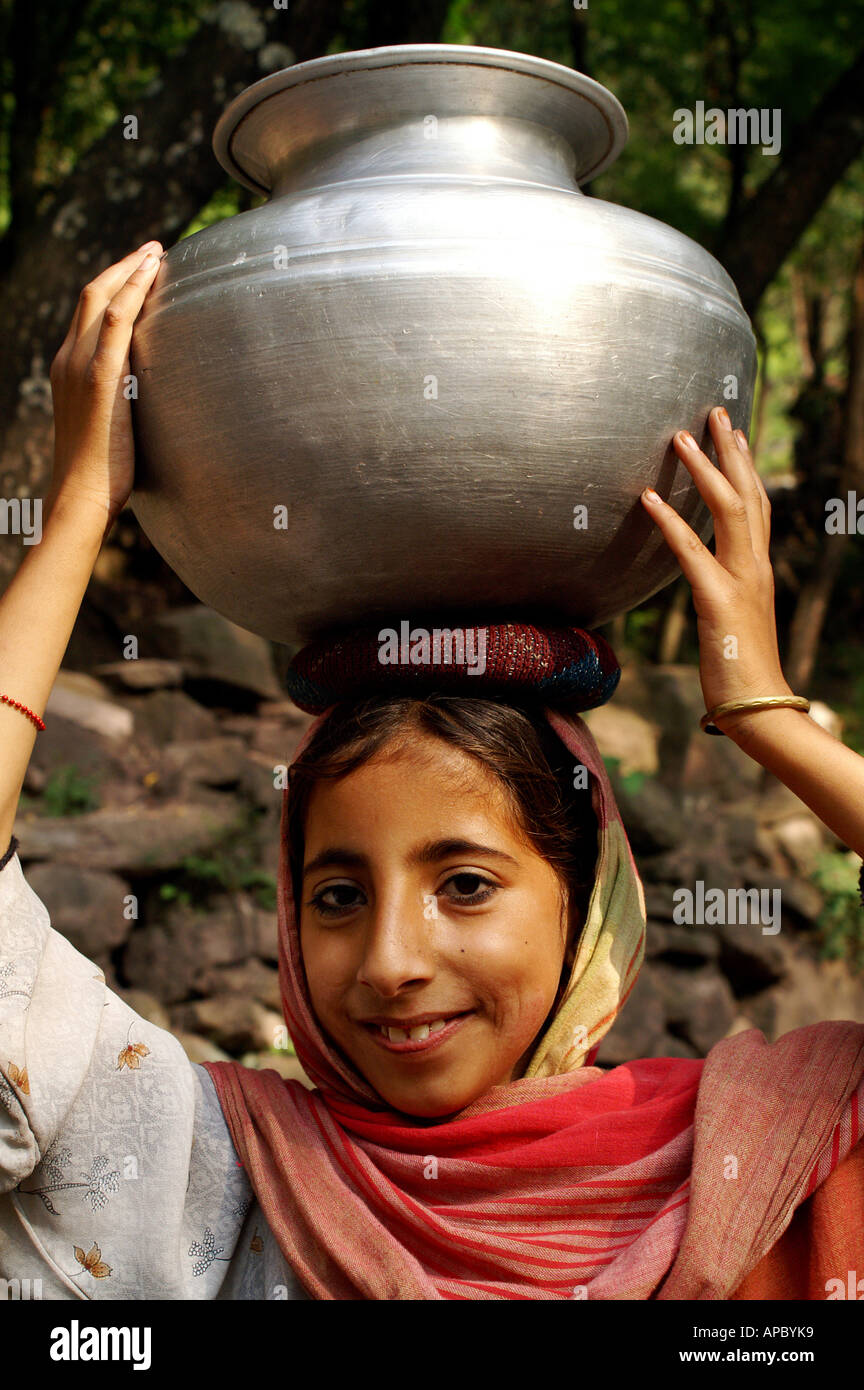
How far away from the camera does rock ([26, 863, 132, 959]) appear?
580 centimetres

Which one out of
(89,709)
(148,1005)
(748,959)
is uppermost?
(89,709)

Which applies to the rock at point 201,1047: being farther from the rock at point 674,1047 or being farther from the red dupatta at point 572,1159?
the red dupatta at point 572,1159

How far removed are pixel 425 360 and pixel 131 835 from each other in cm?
547

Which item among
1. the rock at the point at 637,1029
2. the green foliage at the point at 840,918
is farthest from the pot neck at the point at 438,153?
the green foliage at the point at 840,918

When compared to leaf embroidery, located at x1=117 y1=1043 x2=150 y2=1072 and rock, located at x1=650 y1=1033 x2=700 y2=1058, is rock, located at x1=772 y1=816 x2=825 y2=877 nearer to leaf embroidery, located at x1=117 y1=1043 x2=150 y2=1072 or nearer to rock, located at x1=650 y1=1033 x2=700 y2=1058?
rock, located at x1=650 y1=1033 x2=700 y2=1058

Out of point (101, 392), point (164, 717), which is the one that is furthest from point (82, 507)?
point (164, 717)

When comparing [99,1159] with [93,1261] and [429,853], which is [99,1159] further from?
[429,853]

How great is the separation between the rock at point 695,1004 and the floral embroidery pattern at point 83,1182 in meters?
5.60

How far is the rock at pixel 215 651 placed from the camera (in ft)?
27.3

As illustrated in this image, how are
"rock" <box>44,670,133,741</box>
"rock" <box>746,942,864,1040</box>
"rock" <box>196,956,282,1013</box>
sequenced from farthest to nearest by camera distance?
"rock" <box>746,942,864,1040</box> < "rock" <box>44,670,133,741</box> < "rock" <box>196,956,282,1013</box>

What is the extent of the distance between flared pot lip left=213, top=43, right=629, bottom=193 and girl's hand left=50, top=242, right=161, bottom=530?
23 cm

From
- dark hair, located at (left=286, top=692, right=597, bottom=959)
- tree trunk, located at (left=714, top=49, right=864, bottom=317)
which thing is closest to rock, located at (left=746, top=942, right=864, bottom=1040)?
tree trunk, located at (left=714, top=49, right=864, bottom=317)

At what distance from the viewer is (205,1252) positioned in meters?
1.71

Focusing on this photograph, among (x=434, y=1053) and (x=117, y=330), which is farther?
(x=434, y=1053)
